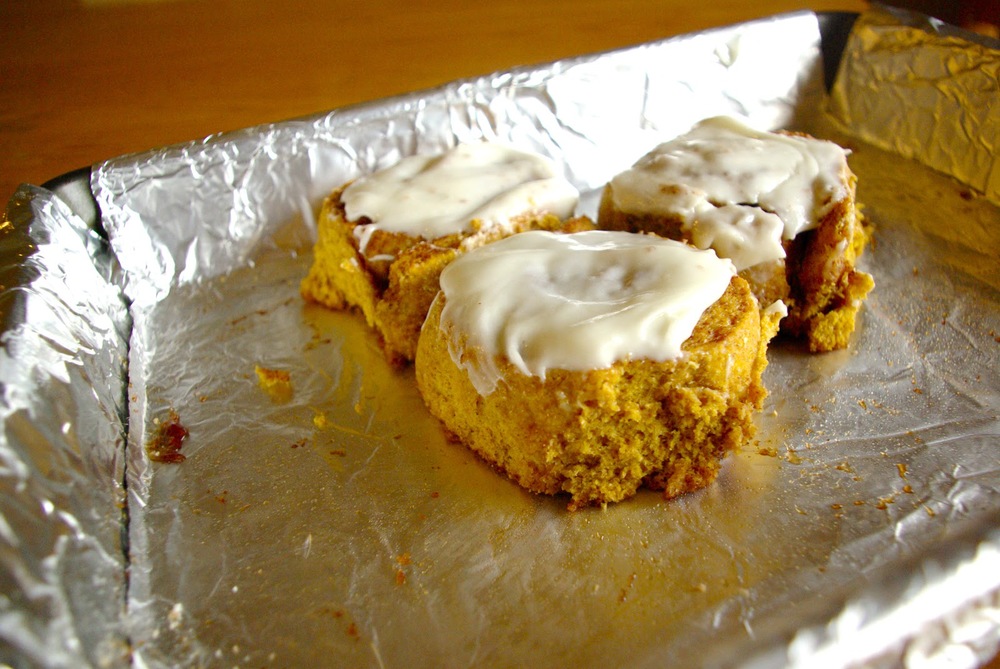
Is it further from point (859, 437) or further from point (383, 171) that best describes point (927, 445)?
point (383, 171)

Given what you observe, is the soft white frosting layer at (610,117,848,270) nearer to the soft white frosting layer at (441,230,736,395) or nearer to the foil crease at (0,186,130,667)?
the soft white frosting layer at (441,230,736,395)

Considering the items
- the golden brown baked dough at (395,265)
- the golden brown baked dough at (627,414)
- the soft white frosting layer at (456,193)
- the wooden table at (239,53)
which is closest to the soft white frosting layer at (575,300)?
the golden brown baked dough at (627,414)

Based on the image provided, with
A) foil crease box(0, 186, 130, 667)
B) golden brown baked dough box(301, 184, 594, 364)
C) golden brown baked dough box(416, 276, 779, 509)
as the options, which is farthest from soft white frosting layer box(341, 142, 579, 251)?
foil crease box(0, 186, 130, 667)

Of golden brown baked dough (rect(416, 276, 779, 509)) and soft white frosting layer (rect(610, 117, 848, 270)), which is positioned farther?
soft white frosting layer (rect(610, 117, 848, 270))

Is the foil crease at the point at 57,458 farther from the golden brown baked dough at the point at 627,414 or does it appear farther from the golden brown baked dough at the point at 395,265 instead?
the golden brown baked dough at the point at 627,414

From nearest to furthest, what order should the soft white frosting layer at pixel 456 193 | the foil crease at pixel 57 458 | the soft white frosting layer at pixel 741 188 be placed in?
the foil crease at pixel 57 458 < the soft white frosting layer at pixel 741 188 < the soft white frosting layer at pixel 456 193

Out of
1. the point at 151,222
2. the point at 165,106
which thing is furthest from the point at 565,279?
the point at 165,106
